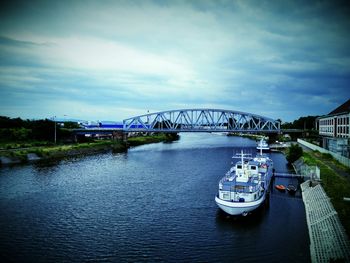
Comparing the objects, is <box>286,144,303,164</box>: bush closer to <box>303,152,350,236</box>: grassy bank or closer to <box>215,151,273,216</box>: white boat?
<box>303,152,350,236</box>: grassy bank

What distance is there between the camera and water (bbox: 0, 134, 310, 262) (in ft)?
72.6

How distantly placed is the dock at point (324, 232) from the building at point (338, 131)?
22.4m

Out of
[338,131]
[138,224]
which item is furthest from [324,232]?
[338,131]

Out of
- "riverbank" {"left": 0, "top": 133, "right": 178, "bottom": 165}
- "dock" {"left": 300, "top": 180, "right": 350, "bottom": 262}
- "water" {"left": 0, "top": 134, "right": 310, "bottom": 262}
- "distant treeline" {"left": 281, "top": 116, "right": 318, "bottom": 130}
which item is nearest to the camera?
"dock" {"left": 300, "top": 180, "right": 350, "bottom": 262}

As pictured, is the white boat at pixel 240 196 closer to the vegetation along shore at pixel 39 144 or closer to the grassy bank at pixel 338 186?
the grassy bank at pixel 338 186

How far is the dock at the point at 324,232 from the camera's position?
62.8 feet

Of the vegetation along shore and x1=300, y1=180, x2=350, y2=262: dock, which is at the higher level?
the vegetation along shore

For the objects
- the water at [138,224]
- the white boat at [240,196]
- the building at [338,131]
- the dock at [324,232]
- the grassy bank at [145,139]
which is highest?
the building at [338,131]

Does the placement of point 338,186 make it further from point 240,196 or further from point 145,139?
point 145,139

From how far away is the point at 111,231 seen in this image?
1037 inches

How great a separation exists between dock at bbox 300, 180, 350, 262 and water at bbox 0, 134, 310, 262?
0.89m

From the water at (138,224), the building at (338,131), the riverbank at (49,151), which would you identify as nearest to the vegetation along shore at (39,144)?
the riverbank at (49,151)

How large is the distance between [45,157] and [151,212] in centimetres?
4907

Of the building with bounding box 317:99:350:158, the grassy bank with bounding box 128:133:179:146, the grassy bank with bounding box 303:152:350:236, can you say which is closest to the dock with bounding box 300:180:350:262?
the grassy bank with bounding box 303:152:350:236
